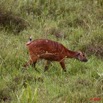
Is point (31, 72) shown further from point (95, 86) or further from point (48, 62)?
point (95, 86)

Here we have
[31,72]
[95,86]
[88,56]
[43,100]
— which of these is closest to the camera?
[43,100]

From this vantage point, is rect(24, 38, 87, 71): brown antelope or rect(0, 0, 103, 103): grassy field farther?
rect(24, 38, 87, 71): brown antelope

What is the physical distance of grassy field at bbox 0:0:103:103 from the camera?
5.40 meters

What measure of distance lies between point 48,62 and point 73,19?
1.99 m

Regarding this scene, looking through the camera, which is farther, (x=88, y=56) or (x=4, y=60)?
(x=88, y=56)

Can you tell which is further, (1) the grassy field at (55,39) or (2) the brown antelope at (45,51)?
(2) the brown antelope at (45,51)

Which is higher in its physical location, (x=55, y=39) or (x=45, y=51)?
(x=45, y=51)

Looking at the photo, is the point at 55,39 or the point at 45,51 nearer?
the point at 45,51

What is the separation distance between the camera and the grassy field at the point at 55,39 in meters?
5.40

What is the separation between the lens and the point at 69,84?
5.66 meters

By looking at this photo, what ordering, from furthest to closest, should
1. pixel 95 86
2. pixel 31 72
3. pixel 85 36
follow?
pixel 85 36, pixel 31 72, pixel 95 86

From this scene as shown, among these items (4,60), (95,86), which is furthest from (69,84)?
(4,60)

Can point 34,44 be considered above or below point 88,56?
above

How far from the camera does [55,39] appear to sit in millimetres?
7570
